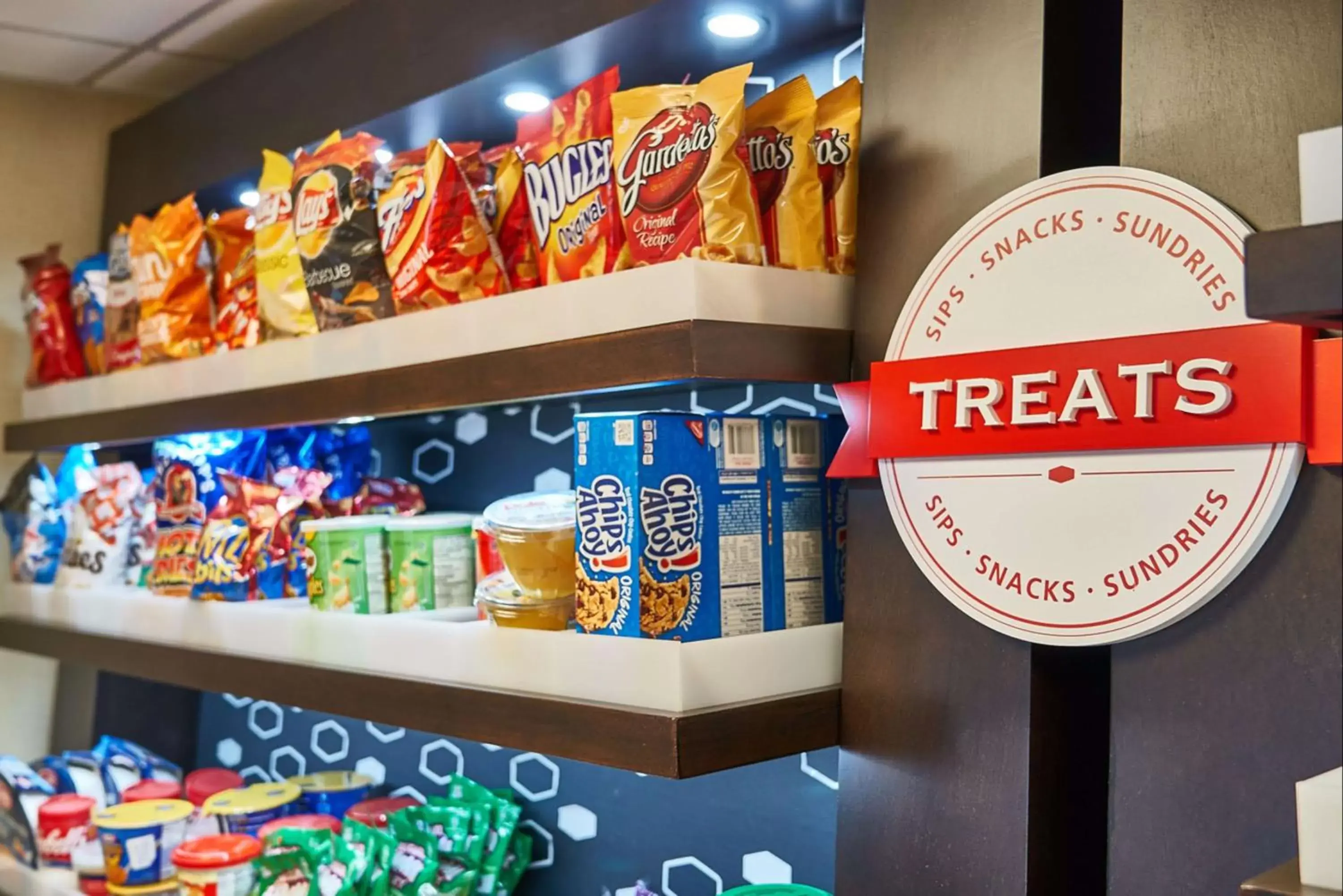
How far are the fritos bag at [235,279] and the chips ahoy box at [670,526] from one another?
1.05m

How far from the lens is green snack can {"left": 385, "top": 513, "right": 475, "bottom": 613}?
1896 millimetres

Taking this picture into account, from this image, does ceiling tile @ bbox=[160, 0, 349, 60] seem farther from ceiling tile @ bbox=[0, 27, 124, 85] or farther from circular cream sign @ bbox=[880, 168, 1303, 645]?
circular cream sign @ bbox=[880, 168, 1303, 645]

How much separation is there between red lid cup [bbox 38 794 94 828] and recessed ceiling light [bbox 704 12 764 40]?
191cm

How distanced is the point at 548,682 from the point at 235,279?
48.3 inches

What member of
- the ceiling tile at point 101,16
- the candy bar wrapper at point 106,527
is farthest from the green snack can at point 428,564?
the ceiling tile at point 101,16

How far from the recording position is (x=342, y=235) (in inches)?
75.2

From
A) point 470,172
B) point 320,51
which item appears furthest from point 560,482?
point 320,51

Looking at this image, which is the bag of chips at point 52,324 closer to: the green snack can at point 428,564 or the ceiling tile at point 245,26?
the ceiling tile at point 245,26

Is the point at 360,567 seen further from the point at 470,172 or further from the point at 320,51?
the point at 320,51

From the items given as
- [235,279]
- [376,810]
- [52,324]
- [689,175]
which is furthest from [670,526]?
[52,324]

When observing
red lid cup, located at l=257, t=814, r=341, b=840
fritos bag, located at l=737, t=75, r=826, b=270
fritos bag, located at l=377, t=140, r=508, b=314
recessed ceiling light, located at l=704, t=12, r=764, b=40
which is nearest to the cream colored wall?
red lid cup, located at l=257, t=814, r=341, b=840

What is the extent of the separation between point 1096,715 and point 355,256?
4.08 ft

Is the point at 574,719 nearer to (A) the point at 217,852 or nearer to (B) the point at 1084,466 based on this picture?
(B) the point at 1084,466

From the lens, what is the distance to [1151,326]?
1141 millimetres
